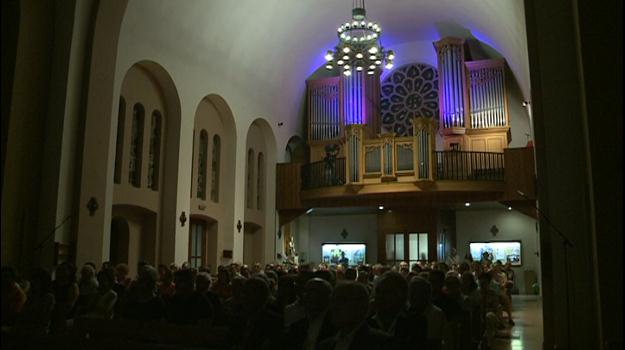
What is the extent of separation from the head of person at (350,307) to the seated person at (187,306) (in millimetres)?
2342

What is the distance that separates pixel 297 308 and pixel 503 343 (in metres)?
5.64

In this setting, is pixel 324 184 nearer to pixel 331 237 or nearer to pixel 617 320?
pixel 331 237

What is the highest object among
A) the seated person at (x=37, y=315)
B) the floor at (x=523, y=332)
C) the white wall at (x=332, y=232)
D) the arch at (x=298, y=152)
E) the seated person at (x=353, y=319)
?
the arch at (x=298, y=152)

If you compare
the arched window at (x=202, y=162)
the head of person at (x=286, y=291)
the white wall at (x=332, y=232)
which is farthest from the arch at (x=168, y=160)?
the white wall at (x=332, y=232)

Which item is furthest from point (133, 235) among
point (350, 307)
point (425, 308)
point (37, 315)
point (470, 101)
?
point (470, 101)

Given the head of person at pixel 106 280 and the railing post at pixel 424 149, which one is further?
the railing post at pixel 424 149

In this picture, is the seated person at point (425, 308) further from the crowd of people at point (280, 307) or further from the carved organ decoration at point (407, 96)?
the carved organ decoration at point (407, 96)

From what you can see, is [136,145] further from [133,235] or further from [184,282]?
[184,282]

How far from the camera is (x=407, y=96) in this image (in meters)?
21.1

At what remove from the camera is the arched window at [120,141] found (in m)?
12.2

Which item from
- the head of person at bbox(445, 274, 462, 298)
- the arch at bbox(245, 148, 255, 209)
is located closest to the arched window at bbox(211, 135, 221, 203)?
the arch at bbox(245, 148, 255, 209)

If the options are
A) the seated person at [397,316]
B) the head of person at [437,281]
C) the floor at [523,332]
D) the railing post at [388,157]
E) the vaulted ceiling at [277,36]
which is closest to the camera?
the seated person at [397,316]

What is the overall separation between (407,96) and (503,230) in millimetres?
6009

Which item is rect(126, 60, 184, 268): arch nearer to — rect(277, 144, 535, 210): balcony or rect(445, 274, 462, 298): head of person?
rect(277, 144, 535, 210): balcony
